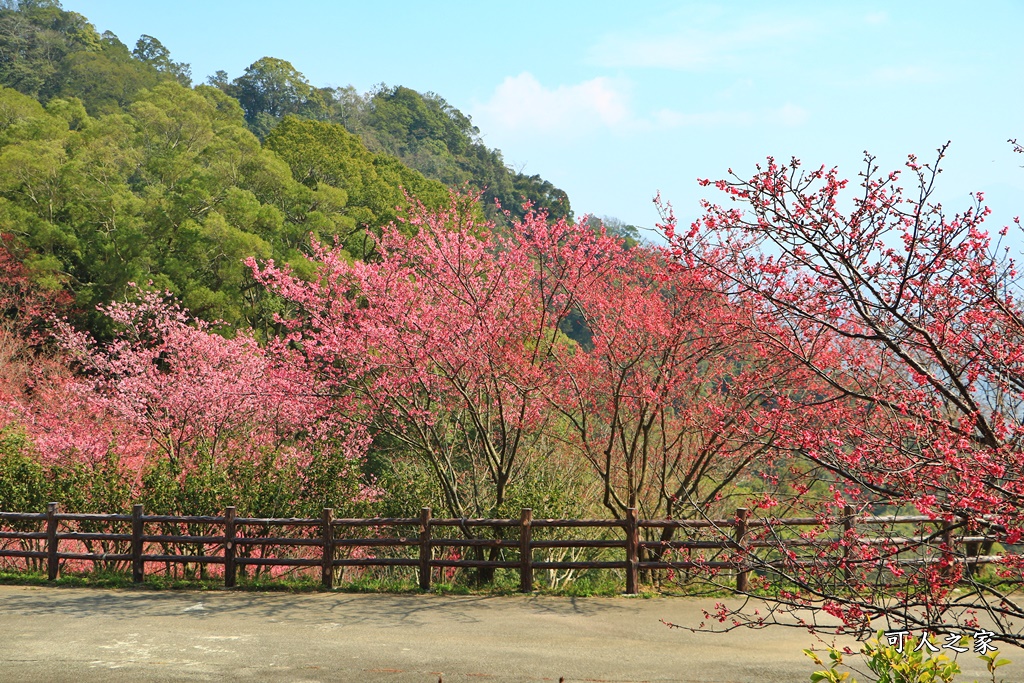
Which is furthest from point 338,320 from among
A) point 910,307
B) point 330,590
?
point 910,307

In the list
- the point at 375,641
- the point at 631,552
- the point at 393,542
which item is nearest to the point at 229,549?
the point at 393,542

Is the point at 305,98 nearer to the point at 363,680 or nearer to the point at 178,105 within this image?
the point at 178,105

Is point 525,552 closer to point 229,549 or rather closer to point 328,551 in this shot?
point 328,551

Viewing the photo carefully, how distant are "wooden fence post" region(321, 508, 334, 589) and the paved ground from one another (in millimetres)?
407

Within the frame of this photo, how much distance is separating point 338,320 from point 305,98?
6433 centimetres

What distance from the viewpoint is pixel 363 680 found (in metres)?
8.05

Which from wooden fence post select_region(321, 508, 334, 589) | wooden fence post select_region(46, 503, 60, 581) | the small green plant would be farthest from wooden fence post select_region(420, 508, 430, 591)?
the small green plant

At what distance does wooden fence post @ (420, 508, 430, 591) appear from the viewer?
11938 millimetres

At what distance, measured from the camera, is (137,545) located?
1267 cm

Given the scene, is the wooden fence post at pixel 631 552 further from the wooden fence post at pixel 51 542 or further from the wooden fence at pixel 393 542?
the wooden fence post at pixel 51 542

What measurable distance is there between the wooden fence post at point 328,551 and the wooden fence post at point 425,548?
1.20m

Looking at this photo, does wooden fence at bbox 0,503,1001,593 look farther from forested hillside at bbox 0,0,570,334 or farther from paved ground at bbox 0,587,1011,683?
forested hillside at bbox 0,0,570,334

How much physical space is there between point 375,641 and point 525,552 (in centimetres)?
281

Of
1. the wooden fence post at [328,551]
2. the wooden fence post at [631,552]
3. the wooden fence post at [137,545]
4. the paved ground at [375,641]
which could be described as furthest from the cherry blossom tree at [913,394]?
the wooden fence post at [137,545]
